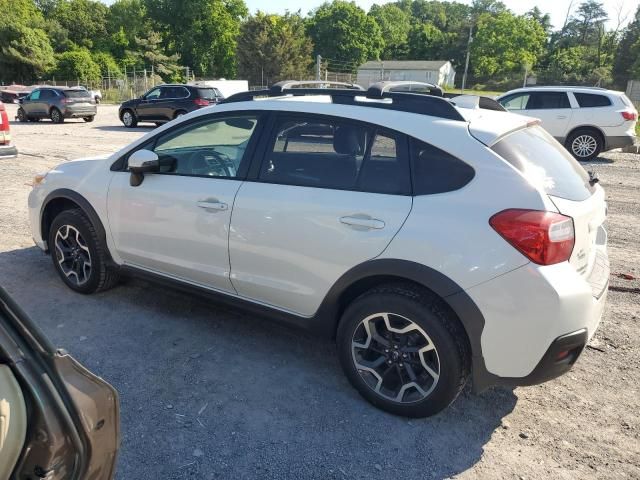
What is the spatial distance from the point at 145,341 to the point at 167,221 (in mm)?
879

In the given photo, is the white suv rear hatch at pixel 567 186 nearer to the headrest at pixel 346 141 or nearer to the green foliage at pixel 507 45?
the headrest at pixel 346 141

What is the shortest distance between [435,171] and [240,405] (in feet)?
5.70

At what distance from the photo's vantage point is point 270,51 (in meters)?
59.9

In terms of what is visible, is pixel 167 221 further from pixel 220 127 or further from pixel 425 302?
pixel 425 302

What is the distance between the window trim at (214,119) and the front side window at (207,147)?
2 centimetres

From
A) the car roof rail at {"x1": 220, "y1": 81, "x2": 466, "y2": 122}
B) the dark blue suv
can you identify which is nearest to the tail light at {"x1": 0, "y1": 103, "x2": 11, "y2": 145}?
the car roof rail at {"x1": 220, "y1": 81, "x2": 466, "y2": 122}

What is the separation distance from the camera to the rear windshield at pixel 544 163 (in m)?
2.57

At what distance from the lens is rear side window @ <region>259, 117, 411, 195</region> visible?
2777mm

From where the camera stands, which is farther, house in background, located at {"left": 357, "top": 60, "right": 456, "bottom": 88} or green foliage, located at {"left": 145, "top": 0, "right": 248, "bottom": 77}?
house in background, located at {"left": 357, "top": 60, "right": 456, "bottom": 88}

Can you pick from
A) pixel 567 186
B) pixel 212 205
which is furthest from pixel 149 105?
pixel 567 186

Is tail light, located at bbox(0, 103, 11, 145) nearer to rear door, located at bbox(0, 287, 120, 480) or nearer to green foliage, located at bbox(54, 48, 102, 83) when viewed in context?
rear door, located at bbox(0, 287, 120, 480)

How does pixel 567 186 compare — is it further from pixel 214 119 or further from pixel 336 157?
pixel 214 119

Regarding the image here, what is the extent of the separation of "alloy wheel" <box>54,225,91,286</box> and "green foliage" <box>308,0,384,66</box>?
85192mm

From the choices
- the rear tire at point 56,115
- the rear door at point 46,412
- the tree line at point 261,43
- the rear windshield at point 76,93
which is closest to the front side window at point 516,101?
the rear door at point 46,412
